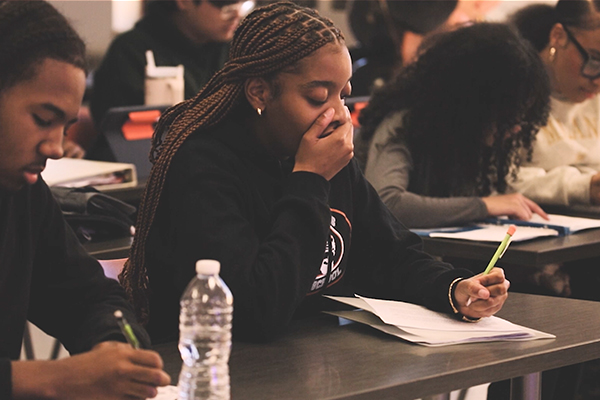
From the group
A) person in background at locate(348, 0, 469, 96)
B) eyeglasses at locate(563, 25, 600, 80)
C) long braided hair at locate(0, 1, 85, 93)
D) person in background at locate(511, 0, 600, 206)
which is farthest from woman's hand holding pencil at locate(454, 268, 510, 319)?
person in background at locate(348, 0, 469, 96)

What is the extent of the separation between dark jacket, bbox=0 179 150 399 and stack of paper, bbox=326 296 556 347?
38 centimetres

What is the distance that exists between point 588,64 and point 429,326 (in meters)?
1.67

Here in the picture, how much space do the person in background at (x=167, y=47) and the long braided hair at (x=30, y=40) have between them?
7.69 feet

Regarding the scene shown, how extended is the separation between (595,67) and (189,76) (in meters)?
1.72

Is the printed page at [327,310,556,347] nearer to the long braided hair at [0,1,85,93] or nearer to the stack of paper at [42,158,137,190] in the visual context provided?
the long braided hair at [0,1,85,93]

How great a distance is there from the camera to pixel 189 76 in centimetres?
376

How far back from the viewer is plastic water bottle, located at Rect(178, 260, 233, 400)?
1.06m

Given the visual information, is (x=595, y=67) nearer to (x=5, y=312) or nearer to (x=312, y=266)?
(x=312, y=266)

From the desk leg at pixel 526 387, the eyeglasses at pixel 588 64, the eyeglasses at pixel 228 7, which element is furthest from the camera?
the eyeglasses at pixel 228 7

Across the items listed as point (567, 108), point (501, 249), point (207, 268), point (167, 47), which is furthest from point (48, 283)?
point (167, 47)

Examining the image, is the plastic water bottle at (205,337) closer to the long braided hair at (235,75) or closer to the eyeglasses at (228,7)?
the long braided hair at (235,75)

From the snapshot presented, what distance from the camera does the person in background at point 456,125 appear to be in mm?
2295

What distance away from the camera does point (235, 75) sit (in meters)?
1.54

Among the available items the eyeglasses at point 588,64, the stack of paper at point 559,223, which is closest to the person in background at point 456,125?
the stack of paper at point 559,223
